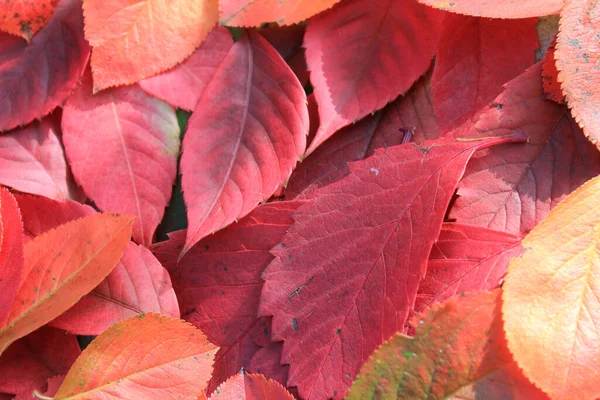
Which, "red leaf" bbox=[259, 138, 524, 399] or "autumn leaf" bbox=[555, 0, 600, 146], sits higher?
"autumn leaf" bbox=[555, 0, 600, 146]

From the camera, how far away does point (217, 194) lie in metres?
0.55

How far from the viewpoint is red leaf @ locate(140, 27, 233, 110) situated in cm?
60

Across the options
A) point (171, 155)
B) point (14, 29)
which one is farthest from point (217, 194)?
point (14, 29)

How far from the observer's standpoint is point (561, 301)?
16.6 inches

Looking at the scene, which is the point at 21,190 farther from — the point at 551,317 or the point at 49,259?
the point at 551,317

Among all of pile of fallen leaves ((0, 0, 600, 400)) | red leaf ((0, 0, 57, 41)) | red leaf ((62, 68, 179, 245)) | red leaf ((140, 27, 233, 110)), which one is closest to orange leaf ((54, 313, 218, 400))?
pile of fallen leaves ((0, 0, 600, 400))

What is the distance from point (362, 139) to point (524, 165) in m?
0.18

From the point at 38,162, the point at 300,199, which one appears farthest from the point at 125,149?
the point at 300,199

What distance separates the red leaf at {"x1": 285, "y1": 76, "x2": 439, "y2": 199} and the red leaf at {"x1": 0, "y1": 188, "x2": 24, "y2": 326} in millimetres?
279

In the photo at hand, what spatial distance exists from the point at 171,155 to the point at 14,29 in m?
0.22

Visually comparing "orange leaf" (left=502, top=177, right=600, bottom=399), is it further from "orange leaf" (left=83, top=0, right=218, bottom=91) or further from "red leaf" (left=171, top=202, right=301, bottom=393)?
"orange leaf" (left=83, top=0, right=218, bottom=91)

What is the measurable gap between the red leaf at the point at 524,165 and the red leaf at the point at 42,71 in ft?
1.49

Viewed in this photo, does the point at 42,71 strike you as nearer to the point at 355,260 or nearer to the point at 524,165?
the point at 355,260

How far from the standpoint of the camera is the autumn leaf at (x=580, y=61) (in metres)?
0.47
